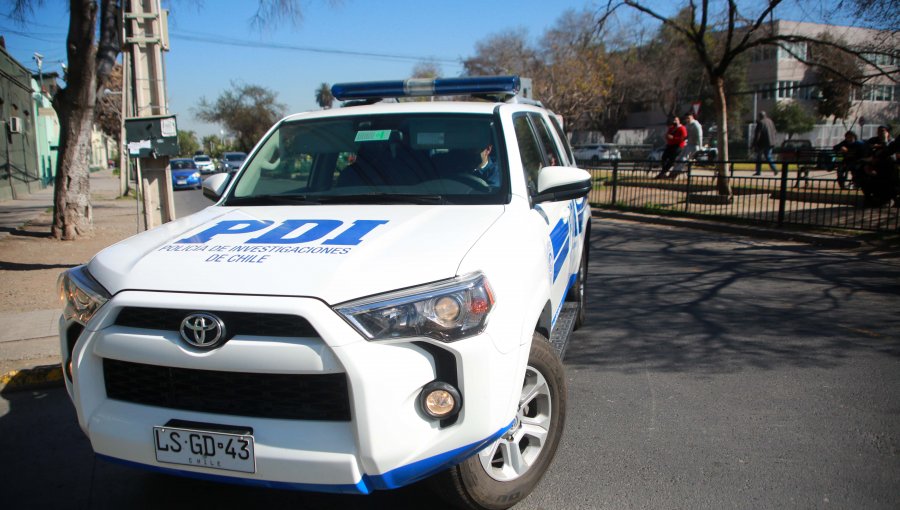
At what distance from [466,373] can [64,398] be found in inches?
139

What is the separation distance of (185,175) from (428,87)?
86.8 feet

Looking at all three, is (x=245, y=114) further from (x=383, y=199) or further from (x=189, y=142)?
(x=383, y=199)

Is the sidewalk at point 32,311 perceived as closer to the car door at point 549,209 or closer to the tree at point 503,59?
the car door at point 549,209

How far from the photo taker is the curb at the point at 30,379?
4.84m

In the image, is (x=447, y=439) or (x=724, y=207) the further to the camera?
(x=724, y=207)

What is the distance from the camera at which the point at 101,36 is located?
470 inches

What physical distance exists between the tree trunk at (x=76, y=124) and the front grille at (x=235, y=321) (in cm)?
1010

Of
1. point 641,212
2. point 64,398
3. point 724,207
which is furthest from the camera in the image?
point 641,212

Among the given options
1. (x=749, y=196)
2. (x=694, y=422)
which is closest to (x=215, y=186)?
(x=694, y=422)

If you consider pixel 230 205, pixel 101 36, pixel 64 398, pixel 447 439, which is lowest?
pixel 64 398

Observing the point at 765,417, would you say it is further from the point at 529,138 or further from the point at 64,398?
the point at 64,398

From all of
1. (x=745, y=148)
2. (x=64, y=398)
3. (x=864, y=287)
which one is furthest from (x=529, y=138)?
(x=745, y=148)

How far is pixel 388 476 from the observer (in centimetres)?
246

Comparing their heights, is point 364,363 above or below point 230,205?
below
